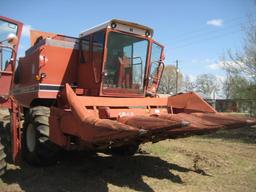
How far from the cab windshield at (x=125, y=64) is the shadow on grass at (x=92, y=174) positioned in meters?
1.50

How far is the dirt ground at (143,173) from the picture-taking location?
559 cm

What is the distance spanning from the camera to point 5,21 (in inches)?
263

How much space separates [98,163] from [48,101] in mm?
1676

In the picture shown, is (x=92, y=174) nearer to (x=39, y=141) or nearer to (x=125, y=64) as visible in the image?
(x=39, y=141)

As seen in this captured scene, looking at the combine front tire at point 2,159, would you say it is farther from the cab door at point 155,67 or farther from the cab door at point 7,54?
the cab door at point 155,67

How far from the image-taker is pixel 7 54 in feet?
21.2

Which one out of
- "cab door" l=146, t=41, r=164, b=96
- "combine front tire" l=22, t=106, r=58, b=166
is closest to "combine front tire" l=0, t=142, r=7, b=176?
"combine front tire" l=22, t=106, r=58, b=166

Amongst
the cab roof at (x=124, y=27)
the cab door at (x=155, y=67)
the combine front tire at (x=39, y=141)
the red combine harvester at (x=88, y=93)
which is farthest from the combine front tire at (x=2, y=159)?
the cab door at (x=155, y=67)

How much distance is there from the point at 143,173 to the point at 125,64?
222 cm

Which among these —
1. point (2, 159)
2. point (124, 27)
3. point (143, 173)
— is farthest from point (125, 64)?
point (2, 159)

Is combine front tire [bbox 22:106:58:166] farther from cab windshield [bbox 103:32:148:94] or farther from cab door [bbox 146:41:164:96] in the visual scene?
cab door [bbox 146:41:164:96]

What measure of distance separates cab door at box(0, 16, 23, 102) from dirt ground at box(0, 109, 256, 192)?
1.49 meters

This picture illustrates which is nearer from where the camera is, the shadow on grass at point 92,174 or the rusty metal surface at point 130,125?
the rusty metal surface at point 130,125

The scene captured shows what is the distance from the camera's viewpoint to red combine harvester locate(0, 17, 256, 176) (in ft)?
18.8
